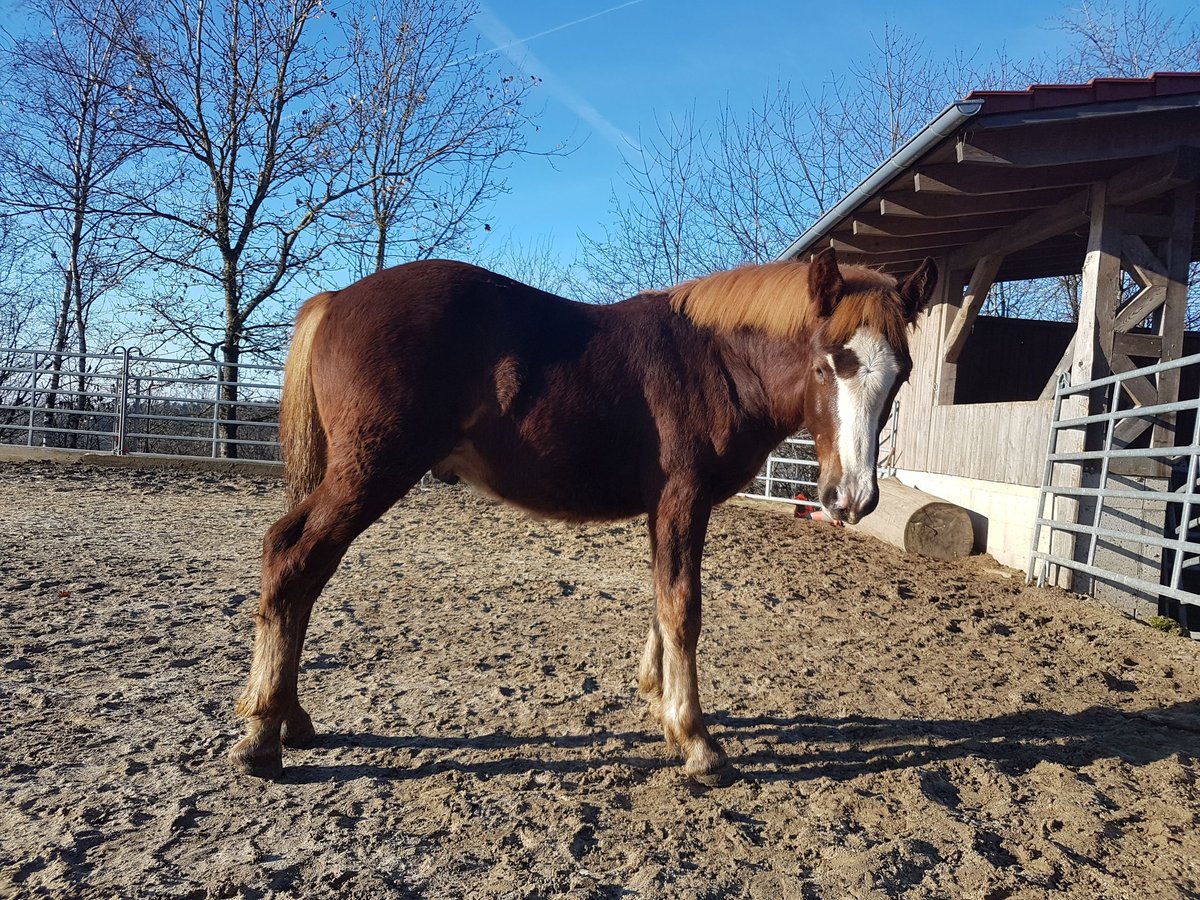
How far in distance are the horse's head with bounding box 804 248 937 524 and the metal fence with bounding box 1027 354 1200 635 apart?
3.78m

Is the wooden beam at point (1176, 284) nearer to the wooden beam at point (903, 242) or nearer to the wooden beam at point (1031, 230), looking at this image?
the wooden beam at point (1031, 230)

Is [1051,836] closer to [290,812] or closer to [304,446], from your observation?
[290,812]

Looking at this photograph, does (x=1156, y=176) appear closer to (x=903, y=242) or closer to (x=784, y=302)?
(x=903, y=242)

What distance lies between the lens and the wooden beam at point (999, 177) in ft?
21.3

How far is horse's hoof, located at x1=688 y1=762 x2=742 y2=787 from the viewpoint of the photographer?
277cm

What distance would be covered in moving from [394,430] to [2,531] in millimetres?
6160

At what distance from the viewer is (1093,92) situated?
18.5 ft

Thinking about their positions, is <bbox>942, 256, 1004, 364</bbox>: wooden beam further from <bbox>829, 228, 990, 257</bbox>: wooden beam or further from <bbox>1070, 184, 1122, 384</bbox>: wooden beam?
<bbox>1070, 184, 1122, 384</bbox>: wooden beam

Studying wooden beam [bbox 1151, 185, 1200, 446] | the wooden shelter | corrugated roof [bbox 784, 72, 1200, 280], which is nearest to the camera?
corrugated roof [bbox 784, 72, 1200, 280]

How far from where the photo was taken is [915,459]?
9.98 meters

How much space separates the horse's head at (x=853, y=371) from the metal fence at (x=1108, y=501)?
3777 millimetres

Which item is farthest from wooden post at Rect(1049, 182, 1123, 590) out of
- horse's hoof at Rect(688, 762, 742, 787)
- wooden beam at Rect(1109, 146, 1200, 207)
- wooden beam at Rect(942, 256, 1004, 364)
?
horse's hoof at Rect(688, 762, 742, 787)

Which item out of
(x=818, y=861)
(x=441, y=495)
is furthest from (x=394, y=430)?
(x=441, y=495)

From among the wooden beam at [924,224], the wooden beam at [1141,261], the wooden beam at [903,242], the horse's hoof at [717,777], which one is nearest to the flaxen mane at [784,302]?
the horse's hoof at [717,777]
